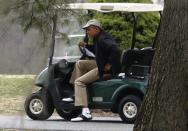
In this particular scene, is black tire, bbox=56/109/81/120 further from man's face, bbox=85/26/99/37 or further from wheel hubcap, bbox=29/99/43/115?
man's face, bbox=85/26/99/37

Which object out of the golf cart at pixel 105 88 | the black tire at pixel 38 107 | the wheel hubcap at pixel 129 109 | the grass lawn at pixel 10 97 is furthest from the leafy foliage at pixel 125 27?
the wheel hubcap at pixel 129 109

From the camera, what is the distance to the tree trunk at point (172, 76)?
6.51 metres

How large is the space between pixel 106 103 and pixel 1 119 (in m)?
1.78

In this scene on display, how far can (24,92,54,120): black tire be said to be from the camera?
11.5 m

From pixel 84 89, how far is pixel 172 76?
4585mm

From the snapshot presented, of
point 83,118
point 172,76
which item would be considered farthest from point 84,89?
point 172,76

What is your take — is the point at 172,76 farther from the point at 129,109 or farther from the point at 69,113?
the point at 69,113

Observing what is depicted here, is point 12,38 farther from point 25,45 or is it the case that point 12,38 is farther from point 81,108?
point 81,108

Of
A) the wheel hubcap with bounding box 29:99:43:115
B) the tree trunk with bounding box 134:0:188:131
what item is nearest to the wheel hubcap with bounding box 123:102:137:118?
the wheel hubcap with bounding box 29:99:43:115

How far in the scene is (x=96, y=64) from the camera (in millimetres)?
11047

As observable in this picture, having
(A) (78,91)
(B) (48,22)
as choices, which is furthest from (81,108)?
(B) (48,22)

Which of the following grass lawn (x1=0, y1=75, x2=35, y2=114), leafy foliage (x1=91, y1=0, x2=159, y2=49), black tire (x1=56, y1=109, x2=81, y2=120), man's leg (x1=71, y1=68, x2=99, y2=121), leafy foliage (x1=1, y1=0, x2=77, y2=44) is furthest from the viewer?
leafy foliage (x1=91, y1=0, x2=159, y2=49)

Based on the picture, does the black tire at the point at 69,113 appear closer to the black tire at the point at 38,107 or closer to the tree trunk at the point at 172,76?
the black tire at the point at 38,107

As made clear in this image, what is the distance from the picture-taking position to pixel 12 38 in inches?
307
